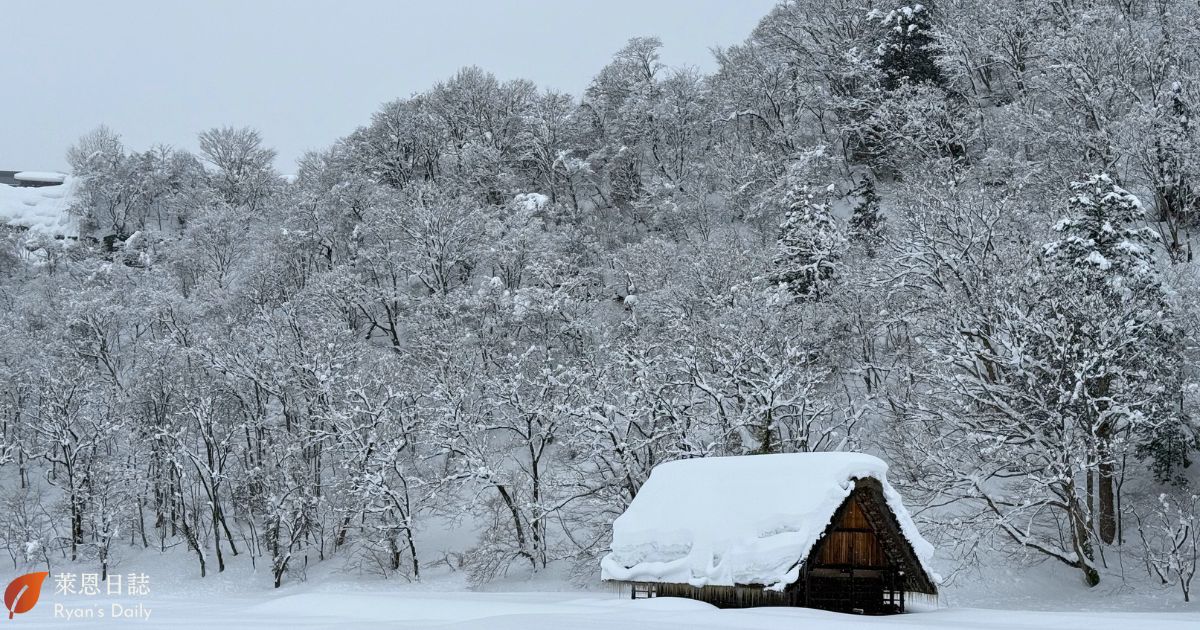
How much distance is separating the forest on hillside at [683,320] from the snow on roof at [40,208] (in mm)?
17610

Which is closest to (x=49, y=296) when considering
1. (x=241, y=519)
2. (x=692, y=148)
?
(x=241, y=519)

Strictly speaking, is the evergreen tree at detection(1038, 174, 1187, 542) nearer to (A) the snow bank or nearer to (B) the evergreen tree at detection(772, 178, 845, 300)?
(B) the evergreen tree at detection(772, 178, 845, 300)

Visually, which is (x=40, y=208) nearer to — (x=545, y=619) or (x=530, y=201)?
(x=530, y=201)

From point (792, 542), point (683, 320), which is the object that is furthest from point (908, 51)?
point (792, 542)

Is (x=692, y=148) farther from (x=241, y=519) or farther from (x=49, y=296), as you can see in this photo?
(x=49, y=296)

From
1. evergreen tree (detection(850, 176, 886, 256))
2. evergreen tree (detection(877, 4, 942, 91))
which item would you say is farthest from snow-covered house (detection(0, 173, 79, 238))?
evergreen tree (detection(877, 4, 942, 91))

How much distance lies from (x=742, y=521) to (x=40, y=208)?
320ft

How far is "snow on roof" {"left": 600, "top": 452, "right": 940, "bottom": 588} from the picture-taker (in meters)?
17.4

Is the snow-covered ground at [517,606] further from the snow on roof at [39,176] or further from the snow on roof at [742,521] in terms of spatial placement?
the snow on roof at [39,176]

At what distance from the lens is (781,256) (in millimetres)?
38688

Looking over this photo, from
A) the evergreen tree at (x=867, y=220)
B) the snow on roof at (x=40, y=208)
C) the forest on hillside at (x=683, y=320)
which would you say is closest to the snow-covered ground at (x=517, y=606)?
the forest on hillside at (x=683, y=320)

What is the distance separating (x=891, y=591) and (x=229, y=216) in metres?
56.3

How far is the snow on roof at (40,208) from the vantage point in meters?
83.0

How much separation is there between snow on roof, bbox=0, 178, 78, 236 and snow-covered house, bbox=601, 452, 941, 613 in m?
80.7
